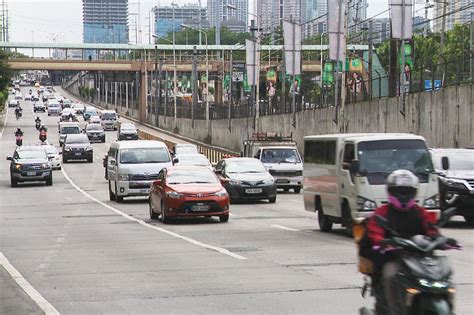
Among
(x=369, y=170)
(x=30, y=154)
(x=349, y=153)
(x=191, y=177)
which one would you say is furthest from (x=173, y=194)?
(x=30, y=154)

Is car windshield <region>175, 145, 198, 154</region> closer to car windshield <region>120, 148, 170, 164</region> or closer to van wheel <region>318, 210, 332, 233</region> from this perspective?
car windshield <region>120, 148, 170, 164</region>

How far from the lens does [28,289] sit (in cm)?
1448

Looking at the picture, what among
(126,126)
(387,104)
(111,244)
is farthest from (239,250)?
(126,126)

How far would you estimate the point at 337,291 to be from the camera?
13664 mm

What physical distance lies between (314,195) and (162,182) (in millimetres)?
5288

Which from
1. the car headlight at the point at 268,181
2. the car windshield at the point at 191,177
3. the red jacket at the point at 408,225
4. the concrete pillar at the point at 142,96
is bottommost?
the car headlight at the point at 268,181

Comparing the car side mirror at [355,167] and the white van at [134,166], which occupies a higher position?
the car side mirror at [355,167]

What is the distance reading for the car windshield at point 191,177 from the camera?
27.8 m

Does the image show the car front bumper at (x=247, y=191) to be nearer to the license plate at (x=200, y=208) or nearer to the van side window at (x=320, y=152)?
the license plate at (x=200, y=208)

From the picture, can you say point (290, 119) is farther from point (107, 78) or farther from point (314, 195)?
point (107, 78)

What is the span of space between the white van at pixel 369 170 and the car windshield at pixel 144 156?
48.9 feet

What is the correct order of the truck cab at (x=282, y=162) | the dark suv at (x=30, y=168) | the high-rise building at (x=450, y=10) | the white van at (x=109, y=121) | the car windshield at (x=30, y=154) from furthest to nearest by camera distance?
the white van at (x=109, y=121), the high-rise building at (x=450, y=10), the car windshield at (x=30, y=154), the dark suv at (x=30, y=168), the truck cab at (x=282, y=162)

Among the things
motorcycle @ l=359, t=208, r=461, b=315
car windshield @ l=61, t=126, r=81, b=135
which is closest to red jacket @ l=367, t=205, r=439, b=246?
motorcycle @ l=359, t=208, r=461, b=315

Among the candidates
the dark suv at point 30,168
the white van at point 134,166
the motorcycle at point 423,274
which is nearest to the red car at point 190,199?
the white van at point 134,166
